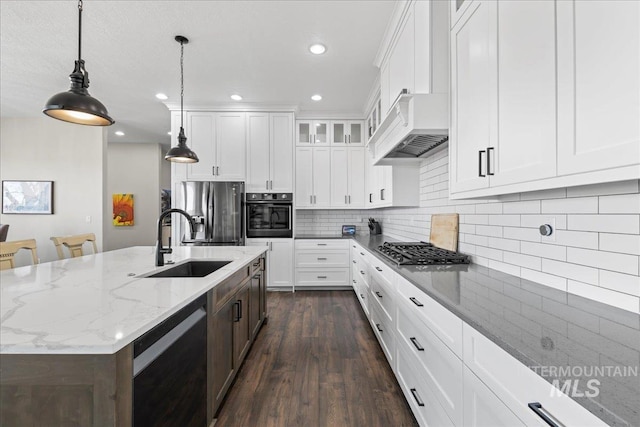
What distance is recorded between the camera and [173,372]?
Answer: 3.88 feet

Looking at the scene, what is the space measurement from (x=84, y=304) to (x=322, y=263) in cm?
354

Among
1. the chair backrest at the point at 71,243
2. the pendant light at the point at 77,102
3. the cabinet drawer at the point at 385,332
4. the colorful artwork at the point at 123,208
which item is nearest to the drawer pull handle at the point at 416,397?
the cabinet drawer at the point at 385,332

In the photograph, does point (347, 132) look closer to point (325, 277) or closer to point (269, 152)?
point (269, 152)

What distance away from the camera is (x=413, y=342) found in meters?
1.58

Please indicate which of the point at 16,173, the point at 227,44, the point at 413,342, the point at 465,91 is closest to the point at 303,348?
the point at 413,342

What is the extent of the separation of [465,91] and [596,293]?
111cm

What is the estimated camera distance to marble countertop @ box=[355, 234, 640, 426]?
0.57 meters

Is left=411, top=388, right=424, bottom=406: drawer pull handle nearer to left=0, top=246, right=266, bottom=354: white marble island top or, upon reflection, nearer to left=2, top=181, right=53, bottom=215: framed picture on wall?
left=0, top=246, right=266, bottom=354: white marble island top

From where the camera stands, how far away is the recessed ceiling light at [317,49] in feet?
9.46

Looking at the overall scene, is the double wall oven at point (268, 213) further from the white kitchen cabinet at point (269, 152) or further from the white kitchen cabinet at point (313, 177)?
the white kitchen cabinet at point (313, 177)

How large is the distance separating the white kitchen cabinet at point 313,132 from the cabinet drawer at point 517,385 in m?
4.17

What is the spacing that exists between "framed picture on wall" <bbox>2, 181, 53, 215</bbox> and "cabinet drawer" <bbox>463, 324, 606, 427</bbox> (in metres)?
6.85

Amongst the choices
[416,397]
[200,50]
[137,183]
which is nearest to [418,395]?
[416,397]

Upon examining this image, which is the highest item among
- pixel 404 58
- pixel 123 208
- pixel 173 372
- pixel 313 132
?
pixel 313 132
